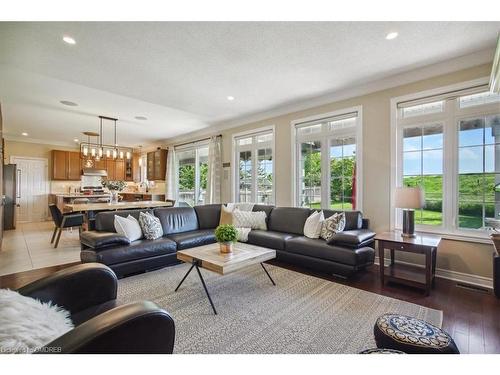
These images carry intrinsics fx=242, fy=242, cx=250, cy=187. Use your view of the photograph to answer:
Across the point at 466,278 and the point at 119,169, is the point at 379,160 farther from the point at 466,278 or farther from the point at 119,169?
the point at 119,169

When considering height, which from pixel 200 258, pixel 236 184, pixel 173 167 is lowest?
pixel 200 258

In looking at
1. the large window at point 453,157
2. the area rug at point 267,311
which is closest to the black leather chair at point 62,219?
the area rug at point 267,311

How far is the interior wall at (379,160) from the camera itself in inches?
115

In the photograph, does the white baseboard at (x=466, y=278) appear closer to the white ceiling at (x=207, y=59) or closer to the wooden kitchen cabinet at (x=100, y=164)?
the white ceiling at (x=207, y=59)

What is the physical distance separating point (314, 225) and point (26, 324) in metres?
3.24

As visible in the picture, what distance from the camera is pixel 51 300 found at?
1428 mm

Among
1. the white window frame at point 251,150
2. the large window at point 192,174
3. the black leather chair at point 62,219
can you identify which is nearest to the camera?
the black leather chair at point 62,219

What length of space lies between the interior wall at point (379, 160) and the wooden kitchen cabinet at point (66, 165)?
23.9 feet

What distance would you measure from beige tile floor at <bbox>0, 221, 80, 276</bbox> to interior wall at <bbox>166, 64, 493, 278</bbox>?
3982 mm

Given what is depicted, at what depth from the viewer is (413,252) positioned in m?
2.70
